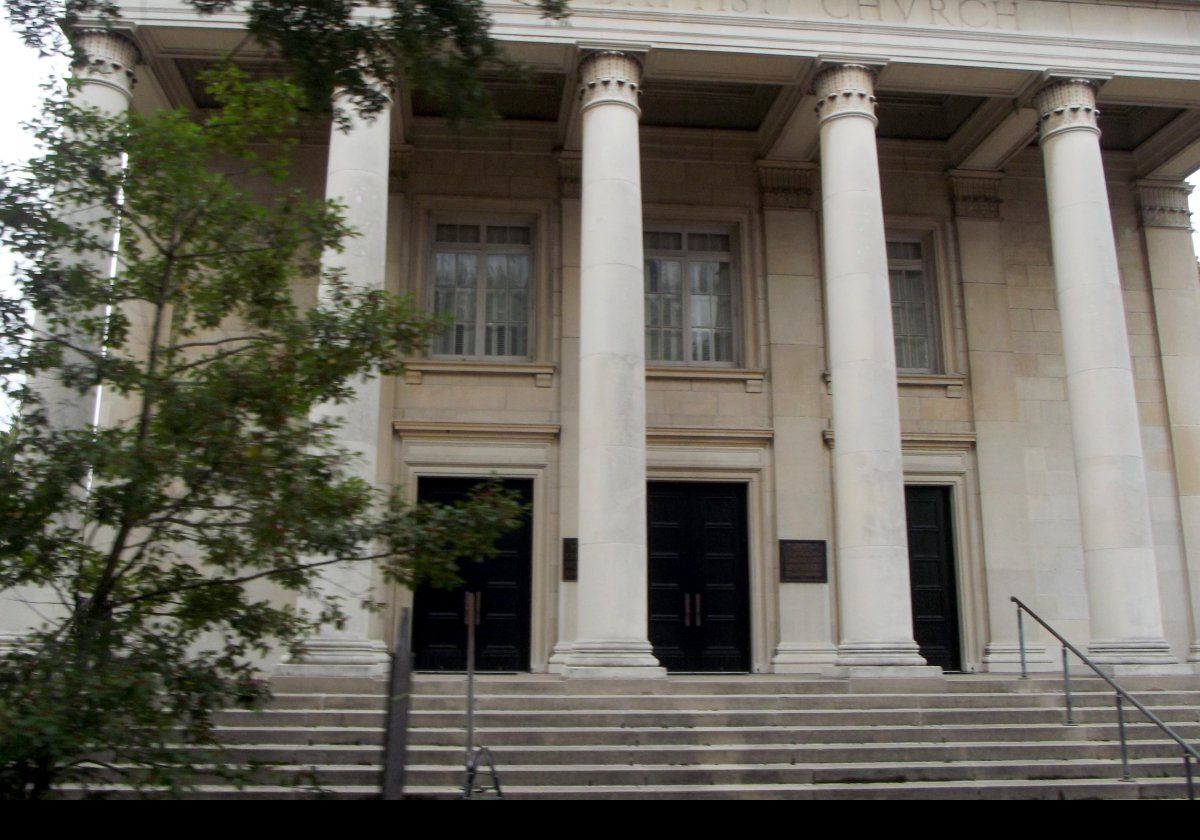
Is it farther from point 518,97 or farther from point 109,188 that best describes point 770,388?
point 109,188

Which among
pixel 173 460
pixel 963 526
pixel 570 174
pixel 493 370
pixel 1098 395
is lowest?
pixel 173 460

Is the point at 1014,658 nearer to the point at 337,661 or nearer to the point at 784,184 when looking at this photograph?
the point at 784,184

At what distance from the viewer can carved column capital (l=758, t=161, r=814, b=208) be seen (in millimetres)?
20594

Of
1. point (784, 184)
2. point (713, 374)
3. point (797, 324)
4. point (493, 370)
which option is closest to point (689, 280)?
point (713, 374)

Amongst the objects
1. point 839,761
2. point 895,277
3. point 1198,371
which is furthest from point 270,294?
point 1198,371

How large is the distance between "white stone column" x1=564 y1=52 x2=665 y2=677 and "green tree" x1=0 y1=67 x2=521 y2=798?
305 inches

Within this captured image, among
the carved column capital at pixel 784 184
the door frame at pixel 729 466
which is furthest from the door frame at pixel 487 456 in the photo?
the carved column capital at pixel 784 184

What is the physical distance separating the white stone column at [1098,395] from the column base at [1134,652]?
14 millimetres

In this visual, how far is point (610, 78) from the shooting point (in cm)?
1645

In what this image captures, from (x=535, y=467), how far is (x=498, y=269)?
3827mm

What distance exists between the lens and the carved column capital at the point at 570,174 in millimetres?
20016

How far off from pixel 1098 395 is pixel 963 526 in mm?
4001

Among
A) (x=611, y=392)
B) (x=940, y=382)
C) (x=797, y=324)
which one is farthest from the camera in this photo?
(x=940, y=382)

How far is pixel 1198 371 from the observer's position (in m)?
20.6
